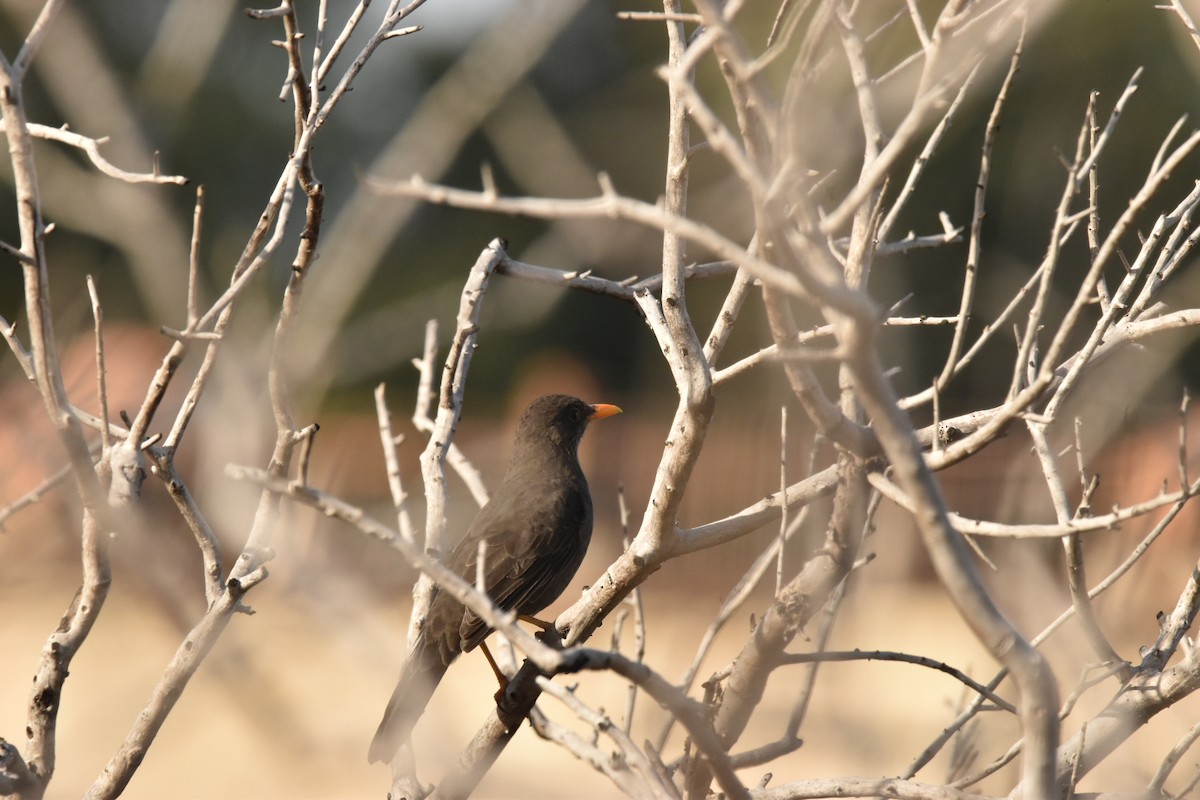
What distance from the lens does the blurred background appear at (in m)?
4.55

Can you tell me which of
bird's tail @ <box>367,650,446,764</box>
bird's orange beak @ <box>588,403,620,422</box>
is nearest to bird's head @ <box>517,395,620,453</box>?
bird's orange beak @ <box>588,403,620,422</box>

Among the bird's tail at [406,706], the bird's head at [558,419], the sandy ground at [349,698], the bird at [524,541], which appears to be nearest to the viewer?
the sandy ground at [349,698]

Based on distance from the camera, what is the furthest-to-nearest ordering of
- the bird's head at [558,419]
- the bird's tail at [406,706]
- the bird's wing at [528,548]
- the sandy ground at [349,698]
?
the bird's head at [558,419], the bird's wing at [528,548], the bird's tail at [406,706], the sandy ground at [349,698]

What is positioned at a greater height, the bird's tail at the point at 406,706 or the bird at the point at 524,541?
the bird at the point at 524,541

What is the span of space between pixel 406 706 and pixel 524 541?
221 cm

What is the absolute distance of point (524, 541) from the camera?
666 cm

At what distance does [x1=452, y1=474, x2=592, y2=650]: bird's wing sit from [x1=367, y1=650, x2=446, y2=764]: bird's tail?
912mm

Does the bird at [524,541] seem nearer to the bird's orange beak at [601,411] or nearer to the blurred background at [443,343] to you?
the bird's orange beak at [601,411]

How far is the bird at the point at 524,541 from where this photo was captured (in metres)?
5.66

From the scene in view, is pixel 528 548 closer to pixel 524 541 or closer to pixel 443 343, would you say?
pixel 524 541

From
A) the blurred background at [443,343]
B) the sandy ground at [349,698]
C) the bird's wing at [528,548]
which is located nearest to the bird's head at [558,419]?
the bird's wing at [528,548]

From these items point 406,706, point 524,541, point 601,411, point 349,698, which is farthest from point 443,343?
point 406,706

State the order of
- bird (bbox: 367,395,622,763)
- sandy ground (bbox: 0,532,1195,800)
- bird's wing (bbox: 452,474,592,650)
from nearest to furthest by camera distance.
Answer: sandy ground (bbox: 0,532,1195,800) → bird (bbox: 367,395,622,763) → bird's wing (bbox: 452,474,592,650)

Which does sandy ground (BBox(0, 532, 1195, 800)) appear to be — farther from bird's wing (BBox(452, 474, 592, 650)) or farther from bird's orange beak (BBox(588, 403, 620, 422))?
bird's orange beak (BBox(588, 403, 620, 422))
